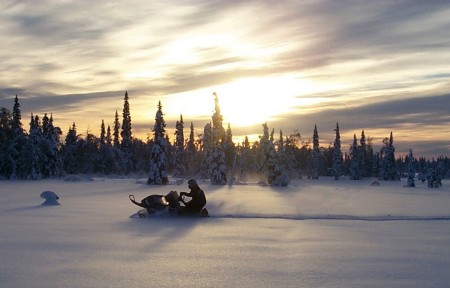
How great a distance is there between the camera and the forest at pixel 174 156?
5166 centimetres

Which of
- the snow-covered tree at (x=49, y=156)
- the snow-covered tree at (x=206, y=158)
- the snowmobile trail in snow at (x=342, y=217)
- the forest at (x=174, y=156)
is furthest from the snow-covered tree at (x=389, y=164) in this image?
the snowmobile trail in snow at (x=342, y=217)

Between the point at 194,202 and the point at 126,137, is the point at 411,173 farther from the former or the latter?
the point at 126,137

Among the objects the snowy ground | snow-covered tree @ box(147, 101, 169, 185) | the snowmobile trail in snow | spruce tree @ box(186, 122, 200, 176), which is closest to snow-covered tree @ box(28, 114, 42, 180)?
snow-covered tree @ box(147, 101, 169, 185)

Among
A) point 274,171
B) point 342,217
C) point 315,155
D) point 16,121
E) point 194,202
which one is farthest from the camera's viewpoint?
point 315,155

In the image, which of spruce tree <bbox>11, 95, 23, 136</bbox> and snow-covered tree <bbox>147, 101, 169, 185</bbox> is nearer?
snow-covered tree <bbox>147, 101, 169, 185</bbox>

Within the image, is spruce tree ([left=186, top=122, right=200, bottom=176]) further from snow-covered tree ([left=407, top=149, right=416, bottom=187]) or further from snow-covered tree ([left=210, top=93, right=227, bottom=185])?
snow-covered tree ([left=407, top=149, right=416, bottom=187])

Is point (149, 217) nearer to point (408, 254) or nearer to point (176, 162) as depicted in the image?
point (408, 254)

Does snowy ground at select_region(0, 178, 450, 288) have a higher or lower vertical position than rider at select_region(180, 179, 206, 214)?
lower

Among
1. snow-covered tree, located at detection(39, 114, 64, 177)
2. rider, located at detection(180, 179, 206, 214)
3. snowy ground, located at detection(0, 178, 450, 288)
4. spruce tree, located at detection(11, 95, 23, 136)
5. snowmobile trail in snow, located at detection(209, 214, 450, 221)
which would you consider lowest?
snowmobile trail in snow, located at detection(209, 214, 450, 221)

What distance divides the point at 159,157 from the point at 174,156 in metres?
36.4

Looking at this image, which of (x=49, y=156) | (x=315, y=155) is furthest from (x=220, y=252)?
(x=315, y=155)

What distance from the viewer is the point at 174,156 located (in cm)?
8688

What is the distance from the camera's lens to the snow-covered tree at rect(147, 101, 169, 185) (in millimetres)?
48250

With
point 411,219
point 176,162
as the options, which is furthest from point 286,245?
point 176,162
